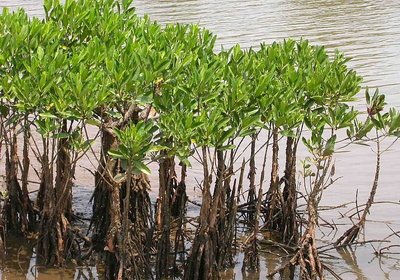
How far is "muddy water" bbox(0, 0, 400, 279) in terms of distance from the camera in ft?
17.9

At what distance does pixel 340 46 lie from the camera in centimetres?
1284

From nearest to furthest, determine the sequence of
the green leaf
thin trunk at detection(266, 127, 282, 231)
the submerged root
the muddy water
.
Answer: the green leaf, the submerged root, the muddy water, thin trunk at detection(266, 127, 282, 231)

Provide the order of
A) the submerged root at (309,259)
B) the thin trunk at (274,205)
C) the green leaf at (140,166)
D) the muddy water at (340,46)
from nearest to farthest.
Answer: the green leaf at (140,166), the submerged root at (309,259), the muddy water at (340,46), the thin trunk at (274,205)

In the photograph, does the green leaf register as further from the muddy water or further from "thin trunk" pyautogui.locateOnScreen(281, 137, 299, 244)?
"thin trunk" pyautogui.locateOnScreen(281, 137, 299, 244)

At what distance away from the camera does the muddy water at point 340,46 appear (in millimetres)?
5465

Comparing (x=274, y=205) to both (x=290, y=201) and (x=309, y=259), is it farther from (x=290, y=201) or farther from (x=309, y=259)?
(x=309, y=259)

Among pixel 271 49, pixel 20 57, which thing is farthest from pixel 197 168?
pixel 20 57

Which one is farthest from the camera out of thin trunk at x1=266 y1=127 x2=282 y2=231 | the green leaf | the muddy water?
thin trunk at x1=266 y1=127 x2=282 y2=231

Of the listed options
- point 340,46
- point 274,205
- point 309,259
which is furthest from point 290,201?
point 340,46

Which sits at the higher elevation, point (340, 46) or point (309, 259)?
point (340, 46)

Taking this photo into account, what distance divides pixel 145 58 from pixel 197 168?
312 centimetres

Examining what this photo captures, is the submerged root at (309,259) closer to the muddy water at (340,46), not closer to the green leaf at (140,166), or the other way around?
the muddy water at (340,46)

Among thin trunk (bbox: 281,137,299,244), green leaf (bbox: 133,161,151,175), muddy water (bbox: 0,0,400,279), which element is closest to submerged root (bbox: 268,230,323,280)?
muddy water (bbox: 0,0,400,279)

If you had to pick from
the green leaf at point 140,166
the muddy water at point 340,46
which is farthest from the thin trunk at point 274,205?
the green leaf at point 140,166
